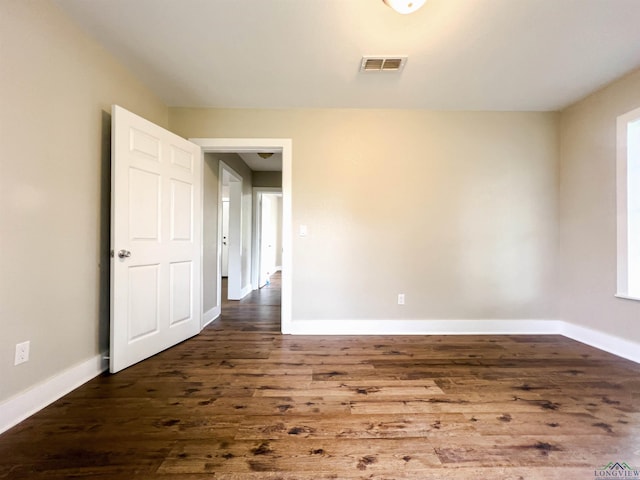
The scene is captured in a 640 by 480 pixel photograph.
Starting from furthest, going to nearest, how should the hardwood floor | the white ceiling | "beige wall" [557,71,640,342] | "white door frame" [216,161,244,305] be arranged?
"white door frame" [216,161,244,305] → "beige wall" [557,71,640,342] → the white ceiling → the hardwood floor

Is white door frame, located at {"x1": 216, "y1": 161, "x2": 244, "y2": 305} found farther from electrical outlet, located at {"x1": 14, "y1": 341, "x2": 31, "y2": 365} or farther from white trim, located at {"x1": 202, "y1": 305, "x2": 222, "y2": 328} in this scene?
electrical outlet, located at {"x1": 14, "y1": 341, "x2": 31, "y2": 365}

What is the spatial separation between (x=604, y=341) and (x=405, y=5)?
3289 mm

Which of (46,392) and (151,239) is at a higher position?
(151,239)

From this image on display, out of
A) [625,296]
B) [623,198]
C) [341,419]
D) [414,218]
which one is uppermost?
[623,198]

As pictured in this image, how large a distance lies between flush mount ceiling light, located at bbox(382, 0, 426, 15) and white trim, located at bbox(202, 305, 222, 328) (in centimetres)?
331

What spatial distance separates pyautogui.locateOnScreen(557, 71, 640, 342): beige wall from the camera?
8.01 ft

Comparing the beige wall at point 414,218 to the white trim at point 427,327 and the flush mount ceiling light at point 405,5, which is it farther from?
the flush mount ceiling light at point 405,5

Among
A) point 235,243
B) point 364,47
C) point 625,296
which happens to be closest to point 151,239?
point 364,47

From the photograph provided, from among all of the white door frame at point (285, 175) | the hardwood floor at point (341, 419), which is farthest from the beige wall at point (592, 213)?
the white door frame at point (285, 175)

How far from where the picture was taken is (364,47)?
2.03m

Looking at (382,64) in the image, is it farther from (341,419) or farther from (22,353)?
(22,353)

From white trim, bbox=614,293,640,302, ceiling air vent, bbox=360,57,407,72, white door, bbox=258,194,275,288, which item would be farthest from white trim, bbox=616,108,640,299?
white door, bbox=258,194,275,288

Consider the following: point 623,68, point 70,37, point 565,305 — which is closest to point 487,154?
point 623,68

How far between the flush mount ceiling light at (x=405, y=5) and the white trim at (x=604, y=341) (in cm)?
312
